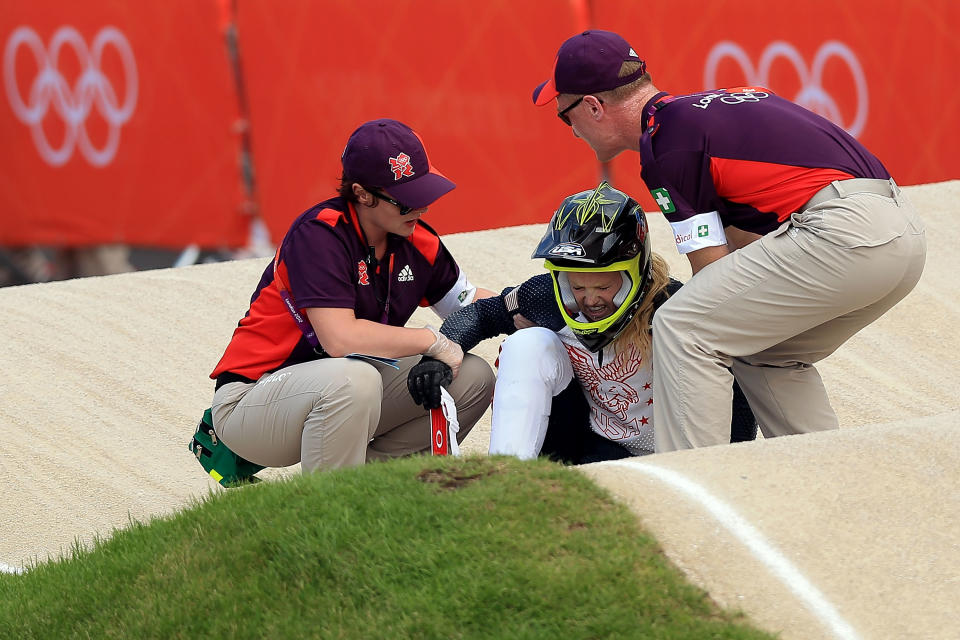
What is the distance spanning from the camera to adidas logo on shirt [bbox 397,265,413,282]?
4.48m

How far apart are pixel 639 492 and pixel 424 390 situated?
122 cm

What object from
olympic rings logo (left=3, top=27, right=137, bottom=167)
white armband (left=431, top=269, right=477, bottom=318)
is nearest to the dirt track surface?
white armband (left=431, top=269, right=477, bottom=318)

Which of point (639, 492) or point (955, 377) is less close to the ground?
point (639, 492)

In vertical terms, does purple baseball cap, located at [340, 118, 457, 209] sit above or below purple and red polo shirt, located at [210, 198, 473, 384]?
above

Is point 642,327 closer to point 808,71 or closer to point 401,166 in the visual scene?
point 401,166

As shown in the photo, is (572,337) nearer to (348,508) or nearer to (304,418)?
(304,418)

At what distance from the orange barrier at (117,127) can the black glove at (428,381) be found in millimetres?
5320

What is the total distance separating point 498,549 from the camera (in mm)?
2891

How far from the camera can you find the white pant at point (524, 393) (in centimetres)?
396

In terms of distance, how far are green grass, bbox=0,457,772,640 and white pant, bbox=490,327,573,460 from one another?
1.86 ft

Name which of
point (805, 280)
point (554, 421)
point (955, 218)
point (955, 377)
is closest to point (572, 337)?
point (554, 421)

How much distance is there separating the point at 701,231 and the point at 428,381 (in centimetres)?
105

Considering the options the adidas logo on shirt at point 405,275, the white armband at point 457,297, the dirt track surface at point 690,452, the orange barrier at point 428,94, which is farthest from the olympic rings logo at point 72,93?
the adidas logo on shirt at point 405,275

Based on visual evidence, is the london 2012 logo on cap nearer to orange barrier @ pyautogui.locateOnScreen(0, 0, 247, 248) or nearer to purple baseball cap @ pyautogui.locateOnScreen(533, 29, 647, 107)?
purple baseball cap @ pyautogui.locateOnScreen(533, 29, 647, 107)
